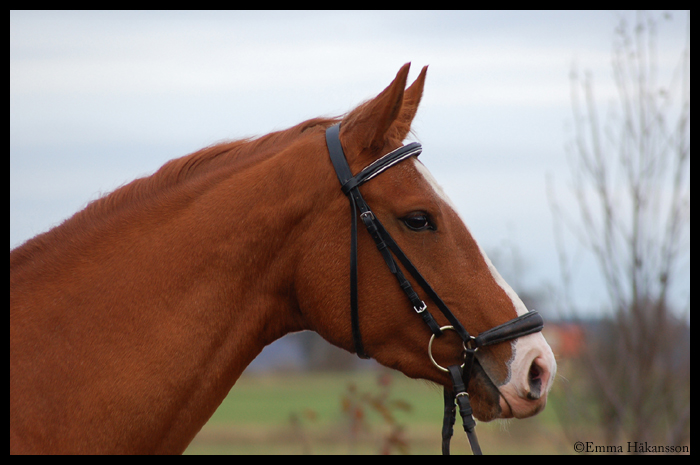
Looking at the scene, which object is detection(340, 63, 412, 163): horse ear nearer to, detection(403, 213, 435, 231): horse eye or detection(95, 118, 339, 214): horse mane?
detection(95, 118, 339, 214): horse mane

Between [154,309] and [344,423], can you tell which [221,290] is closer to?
[154,309]

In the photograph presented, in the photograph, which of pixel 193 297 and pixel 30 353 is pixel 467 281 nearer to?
pixel 193 297

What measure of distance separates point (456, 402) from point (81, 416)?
1.56 m

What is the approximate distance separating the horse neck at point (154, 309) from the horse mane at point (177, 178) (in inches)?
0.7

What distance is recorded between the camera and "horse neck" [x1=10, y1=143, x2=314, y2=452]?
234 centimetres

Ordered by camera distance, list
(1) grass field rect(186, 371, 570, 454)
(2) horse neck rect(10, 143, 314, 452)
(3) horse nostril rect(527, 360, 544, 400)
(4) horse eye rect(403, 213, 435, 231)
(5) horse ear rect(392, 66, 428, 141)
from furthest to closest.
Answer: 1. (1) grass field rect(186, 371, 570, 454)
2. (5) horse ear rect(392, 66, 428, 141)
3. (4) horse eye rect(403, 213, 435, 231)
4. (3) horse nostril rect(527, 360, 544, 400)
5. (2) horse neck rect(10, 143, 314, 452)

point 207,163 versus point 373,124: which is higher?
point 373,124

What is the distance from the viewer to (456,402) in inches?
107

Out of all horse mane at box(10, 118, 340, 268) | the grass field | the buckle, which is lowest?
the grass field

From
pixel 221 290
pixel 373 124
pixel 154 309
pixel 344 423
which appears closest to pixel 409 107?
pixel 373 124

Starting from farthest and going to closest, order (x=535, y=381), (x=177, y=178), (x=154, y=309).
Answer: (x=177, y=178) < (x=535, y=381) < (x=154, y=309)

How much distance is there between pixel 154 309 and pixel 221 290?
276 mm

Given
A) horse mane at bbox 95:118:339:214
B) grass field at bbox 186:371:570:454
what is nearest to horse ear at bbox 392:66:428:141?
horse mane at bbox 95:118:339:214

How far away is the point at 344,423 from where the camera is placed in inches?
575
